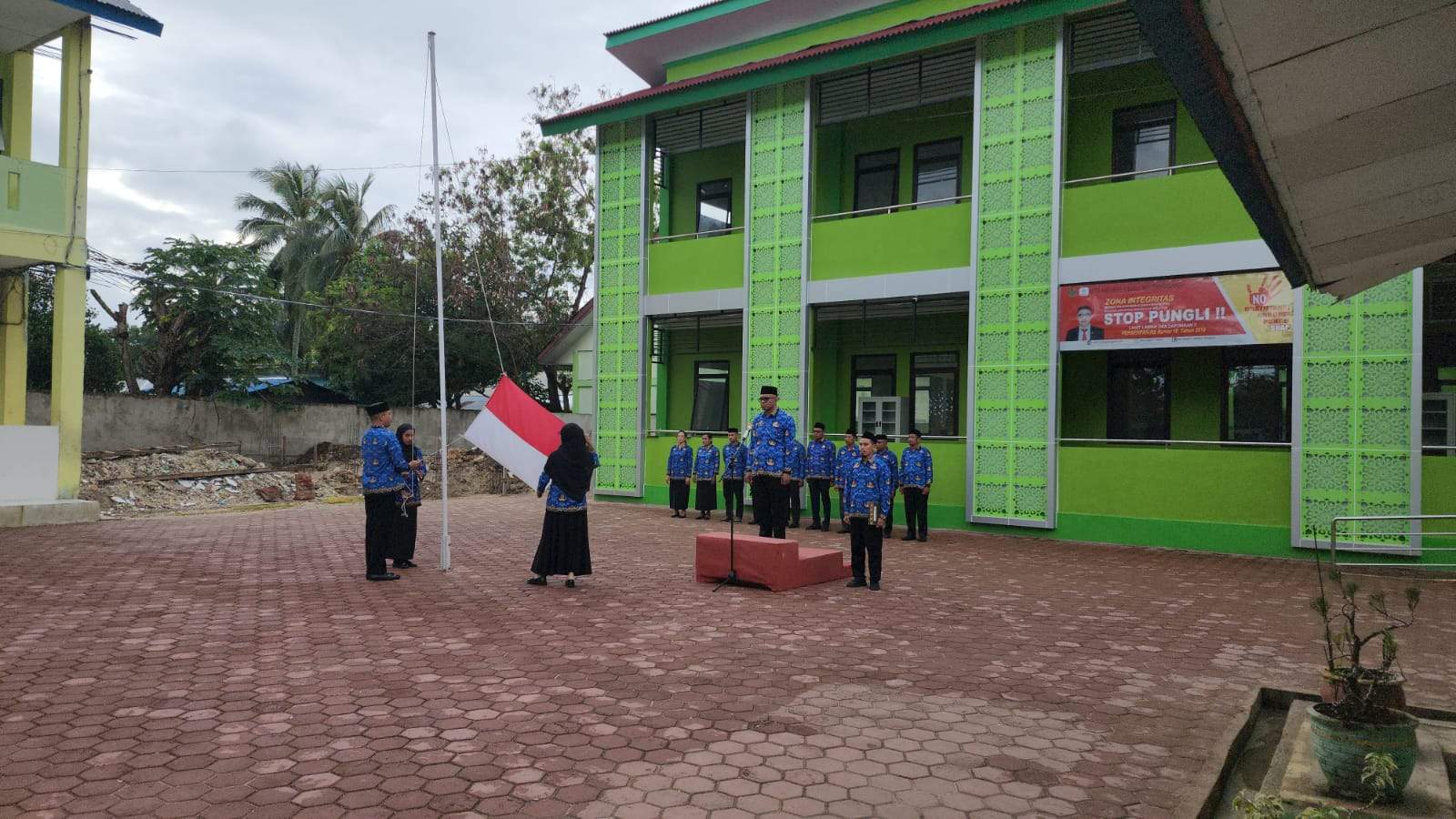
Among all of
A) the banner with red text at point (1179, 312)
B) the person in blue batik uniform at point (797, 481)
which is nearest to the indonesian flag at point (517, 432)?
the person in blue batik uniform at point (797, 481)

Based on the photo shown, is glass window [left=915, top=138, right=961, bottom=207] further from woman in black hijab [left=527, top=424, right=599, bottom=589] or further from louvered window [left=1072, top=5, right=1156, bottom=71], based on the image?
woman in black hijab [left=527, top=424, right=599, bottom=589]

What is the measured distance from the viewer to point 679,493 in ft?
56.2

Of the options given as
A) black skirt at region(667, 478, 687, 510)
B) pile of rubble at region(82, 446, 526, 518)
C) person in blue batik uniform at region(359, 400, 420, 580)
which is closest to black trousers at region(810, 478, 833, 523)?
black skirt at region(667, 478, 687, 510)

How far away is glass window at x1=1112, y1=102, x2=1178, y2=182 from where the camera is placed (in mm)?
14250

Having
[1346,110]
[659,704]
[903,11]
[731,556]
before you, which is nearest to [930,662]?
[659,704]

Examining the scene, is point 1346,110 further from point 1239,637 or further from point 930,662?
point 1239,637

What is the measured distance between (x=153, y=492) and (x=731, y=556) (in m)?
15.1

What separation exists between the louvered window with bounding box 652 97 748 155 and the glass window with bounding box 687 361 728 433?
464 cm

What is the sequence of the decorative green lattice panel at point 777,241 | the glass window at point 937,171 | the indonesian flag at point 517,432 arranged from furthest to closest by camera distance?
1. the decorative green lattice panel at point 777,241
2. the glass window at point 937,171
3. the indonesian flag at point 517,432

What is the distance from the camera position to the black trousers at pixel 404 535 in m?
10.2

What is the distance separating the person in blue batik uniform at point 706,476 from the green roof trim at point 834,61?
649 centimetres

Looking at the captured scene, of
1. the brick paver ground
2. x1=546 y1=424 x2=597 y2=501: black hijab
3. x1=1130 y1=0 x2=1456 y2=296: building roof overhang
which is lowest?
the brick paver ground

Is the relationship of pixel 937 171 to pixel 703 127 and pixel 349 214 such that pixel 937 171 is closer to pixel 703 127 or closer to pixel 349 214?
pixel 703 127

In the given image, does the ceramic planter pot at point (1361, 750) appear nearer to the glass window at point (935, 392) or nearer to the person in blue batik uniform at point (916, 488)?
the person in blue batik uniform at point (916, 488)
